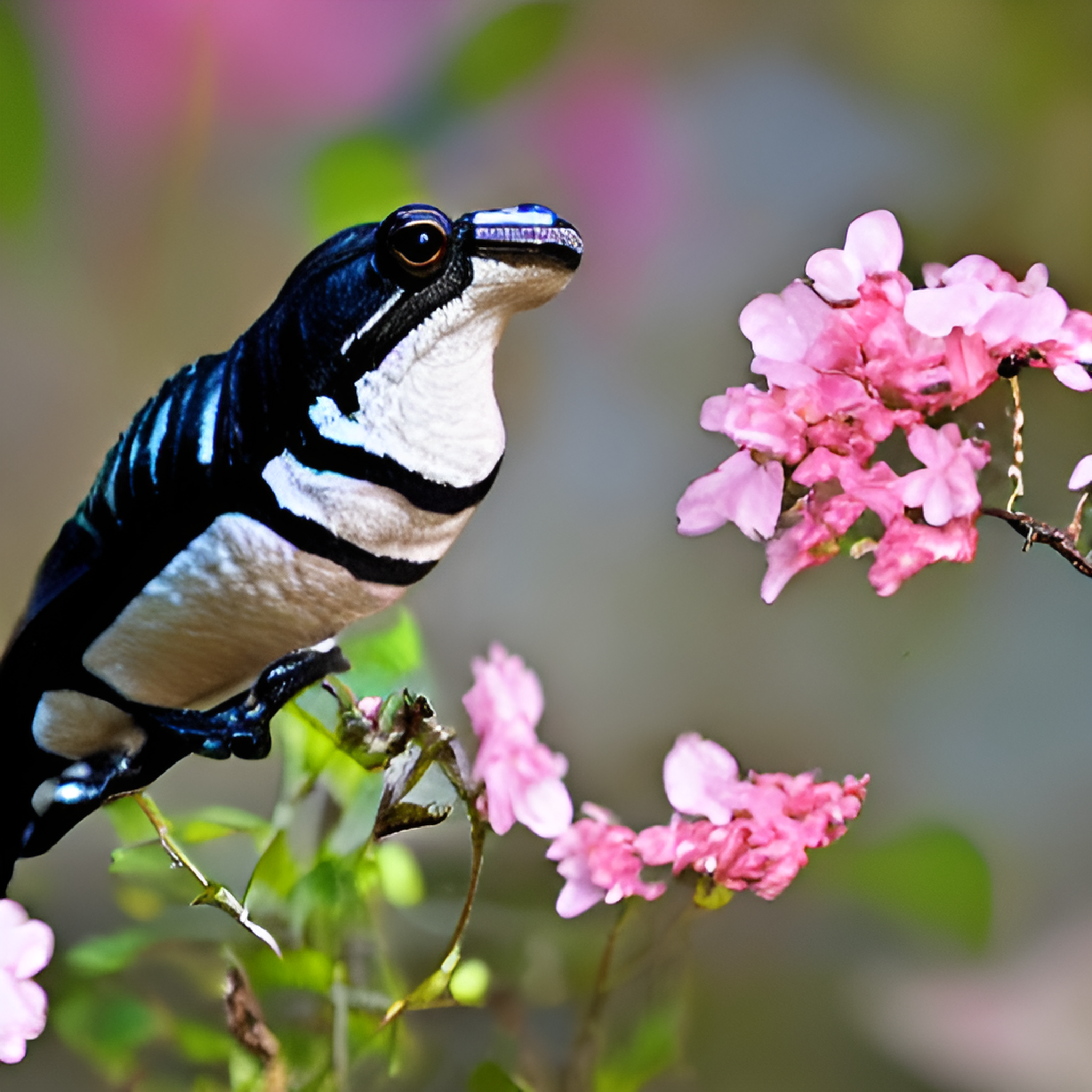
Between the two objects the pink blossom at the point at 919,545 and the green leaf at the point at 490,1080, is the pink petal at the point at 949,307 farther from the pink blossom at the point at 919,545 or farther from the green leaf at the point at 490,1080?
the green leaf at the point at 490,1080

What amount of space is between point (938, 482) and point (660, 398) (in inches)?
6.2

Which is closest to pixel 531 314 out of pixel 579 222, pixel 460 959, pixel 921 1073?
pixel 579 222

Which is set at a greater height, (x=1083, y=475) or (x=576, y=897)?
(x=1083, y=475)

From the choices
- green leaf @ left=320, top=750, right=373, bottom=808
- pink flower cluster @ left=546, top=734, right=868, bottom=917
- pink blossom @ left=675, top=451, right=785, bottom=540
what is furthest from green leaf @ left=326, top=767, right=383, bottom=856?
pink blossom @ left=675, top=451, right=785, bottom=540

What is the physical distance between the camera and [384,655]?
1.85ft

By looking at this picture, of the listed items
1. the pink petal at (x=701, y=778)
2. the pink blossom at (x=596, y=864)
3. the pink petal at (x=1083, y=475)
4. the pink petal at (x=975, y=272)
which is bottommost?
the pink blossom at (x=596, y=864)

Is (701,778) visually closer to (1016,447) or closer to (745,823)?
(745,823)

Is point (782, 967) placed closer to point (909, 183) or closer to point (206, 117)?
point (909, 183)

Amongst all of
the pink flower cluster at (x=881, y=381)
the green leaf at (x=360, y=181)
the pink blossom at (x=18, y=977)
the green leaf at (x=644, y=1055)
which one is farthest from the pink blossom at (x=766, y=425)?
the pink blossom at (x=18, y=977)

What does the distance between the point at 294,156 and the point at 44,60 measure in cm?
14

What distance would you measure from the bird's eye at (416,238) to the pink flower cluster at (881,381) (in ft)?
0.47

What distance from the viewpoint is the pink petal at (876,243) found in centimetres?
46

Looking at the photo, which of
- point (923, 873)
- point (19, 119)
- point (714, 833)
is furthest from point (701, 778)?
point (19, 119)

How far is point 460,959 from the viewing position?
581mm
